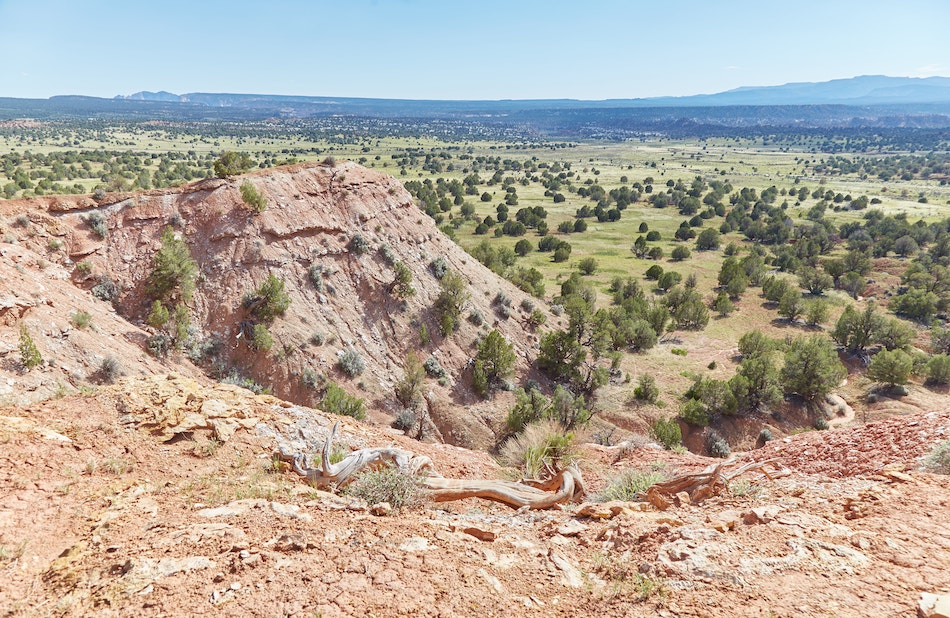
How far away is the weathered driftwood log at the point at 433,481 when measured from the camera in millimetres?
8859

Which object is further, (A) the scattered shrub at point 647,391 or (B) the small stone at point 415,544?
(A) the scattered shrub at point 647,391

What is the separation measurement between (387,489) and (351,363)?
16.3 metres

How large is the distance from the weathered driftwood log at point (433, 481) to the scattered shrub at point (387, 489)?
37 centimetres

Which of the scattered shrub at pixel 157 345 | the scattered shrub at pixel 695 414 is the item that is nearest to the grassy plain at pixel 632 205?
the scattered shrub at pixel 695 414

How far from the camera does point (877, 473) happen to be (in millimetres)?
8234

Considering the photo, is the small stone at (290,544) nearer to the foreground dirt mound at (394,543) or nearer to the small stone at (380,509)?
the foreground dirt mound at (394,543)

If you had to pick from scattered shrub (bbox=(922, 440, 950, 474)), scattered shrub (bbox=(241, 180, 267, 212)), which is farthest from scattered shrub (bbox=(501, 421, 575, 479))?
scattered shrub (bbox=(241, 180, 267, 212))

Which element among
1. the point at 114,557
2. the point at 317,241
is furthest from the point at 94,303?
the point at 114,557

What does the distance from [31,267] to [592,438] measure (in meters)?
26.3

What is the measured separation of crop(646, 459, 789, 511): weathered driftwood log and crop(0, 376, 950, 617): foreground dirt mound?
238 mm

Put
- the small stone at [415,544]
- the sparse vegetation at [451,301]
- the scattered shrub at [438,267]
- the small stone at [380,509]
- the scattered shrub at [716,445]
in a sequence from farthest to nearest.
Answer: the scattered shrub at [438,267] → the sparse vegetation at [451,301] → the scattered shrub at [716,445] → the small stone at [380,509] → the small stone at [415,544]

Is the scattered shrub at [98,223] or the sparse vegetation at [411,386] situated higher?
the scattered shrub at [98,223]

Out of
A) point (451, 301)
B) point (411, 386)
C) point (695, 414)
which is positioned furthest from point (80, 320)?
point (695, 414)

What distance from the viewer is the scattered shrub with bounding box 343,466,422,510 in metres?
8.20
